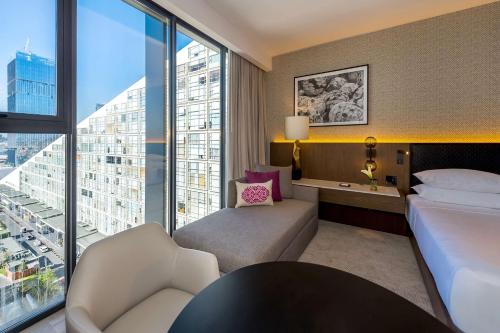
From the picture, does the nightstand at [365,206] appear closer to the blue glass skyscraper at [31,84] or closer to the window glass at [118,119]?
the window glass at [118,119]

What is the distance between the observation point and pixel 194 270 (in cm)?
117

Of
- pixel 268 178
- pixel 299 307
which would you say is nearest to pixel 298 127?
pixel 268 178

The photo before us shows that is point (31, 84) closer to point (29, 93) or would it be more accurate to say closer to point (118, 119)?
point (29, 93)

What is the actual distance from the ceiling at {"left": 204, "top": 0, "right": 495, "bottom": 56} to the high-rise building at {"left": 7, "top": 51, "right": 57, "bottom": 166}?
5.88ft

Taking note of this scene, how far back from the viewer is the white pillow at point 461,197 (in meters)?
2.07

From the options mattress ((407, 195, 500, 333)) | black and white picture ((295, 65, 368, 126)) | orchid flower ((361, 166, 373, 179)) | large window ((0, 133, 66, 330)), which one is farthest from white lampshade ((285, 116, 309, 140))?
large window ((0, 133, 66, 330))

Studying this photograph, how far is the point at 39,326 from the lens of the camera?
146 cm

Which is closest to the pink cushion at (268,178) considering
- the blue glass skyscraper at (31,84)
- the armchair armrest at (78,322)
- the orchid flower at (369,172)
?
the orchid flower at (369,172)

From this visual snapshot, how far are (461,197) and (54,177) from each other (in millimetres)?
3605

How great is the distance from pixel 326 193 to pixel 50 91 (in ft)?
9.84

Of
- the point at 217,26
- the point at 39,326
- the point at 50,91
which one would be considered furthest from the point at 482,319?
the point at 217,26

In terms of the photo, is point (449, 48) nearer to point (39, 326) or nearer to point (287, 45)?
point (287, 45)

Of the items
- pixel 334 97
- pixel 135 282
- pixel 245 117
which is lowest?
pixel 135 282

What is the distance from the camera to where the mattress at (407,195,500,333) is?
1016mm
